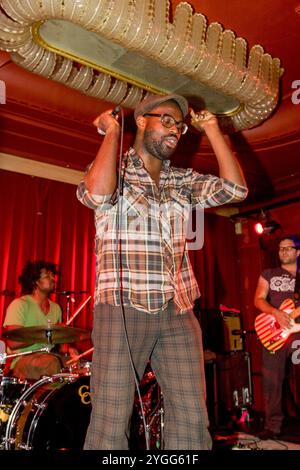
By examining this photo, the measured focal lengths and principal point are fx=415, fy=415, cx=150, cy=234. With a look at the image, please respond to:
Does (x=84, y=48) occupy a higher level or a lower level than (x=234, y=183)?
higher

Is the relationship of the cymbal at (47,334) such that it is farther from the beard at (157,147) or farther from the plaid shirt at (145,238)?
the beard at (157,147)

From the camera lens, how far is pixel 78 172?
5.33 m

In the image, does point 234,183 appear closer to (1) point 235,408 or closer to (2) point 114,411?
(2) point 114,411

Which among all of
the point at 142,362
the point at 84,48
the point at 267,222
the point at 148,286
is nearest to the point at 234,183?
the point at 148,286

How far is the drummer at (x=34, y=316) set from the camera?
306 cm

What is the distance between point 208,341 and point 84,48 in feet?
12.0

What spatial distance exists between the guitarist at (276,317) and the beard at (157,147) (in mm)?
2964

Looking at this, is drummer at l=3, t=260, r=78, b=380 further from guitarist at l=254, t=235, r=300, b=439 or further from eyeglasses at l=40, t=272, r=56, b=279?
guitarist at l=254, t=235, r=300, b=439

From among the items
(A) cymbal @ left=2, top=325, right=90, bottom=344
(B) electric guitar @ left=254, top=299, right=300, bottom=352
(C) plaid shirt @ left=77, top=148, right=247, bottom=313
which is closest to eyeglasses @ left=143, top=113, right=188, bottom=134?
(C) plaid shirt @ left=77, top=148, right=247, bottom=313

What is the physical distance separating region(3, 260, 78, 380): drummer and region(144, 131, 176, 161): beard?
5.78 feet

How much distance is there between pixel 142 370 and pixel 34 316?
238 cm

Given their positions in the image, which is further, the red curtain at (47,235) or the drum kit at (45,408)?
the red curtain at (47,235)

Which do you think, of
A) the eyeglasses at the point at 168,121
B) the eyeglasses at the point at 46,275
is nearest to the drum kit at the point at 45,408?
the eyeglasses at the point at 46,275

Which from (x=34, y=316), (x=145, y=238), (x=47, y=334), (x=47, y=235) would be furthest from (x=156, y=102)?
(x=47, y=235)
